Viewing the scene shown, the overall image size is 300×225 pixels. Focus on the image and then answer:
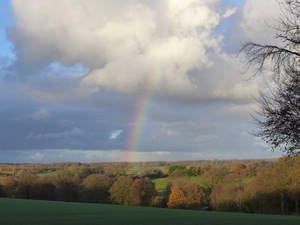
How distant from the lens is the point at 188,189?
9500cm

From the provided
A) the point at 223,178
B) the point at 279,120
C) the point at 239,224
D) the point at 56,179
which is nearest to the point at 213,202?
the point at 223,178

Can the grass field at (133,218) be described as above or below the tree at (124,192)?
below

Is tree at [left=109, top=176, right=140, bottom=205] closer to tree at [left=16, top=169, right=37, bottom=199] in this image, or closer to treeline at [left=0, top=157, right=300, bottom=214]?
treeline at [left=0, top=157, right=300, bottom=214]

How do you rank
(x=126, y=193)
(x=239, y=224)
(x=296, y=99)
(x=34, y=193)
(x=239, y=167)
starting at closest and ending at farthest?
(x=296, y=99) → (x=239, y=224) → (x=126, y=193) → (x=34, y=193) → (x=239, y=167)

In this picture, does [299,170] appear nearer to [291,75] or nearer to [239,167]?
[239,167]

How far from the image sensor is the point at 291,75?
15.5m

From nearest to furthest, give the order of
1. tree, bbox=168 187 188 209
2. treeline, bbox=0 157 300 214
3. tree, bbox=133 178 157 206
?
treeline, bbox=0 157 300 214 → tree, bbox=168 187 188 209 → tree, bbox=133 178 157 206

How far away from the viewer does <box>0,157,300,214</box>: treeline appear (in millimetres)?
77812

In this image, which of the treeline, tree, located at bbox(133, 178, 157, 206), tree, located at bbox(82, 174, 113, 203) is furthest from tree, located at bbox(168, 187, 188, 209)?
tree, located at bbox(82, 174, 113, 203)

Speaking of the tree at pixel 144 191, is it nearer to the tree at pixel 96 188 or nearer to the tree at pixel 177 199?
the tree at pixel 177 199

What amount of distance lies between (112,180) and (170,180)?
15152 millimetres

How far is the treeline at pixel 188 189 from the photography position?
7781 cm

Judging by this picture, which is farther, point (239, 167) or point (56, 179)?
point (239, 167)

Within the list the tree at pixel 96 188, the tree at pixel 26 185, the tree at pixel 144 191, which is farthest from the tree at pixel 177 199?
the tree at pixel 26 185
